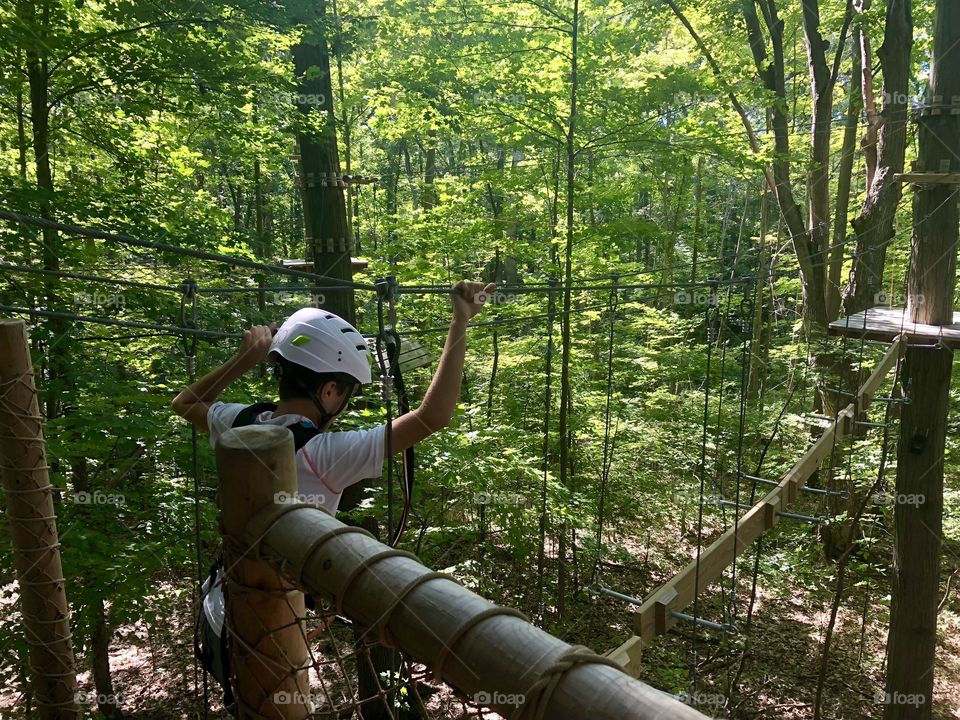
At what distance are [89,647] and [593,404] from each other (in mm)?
3957

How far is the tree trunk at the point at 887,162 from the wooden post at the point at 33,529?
13.1 feet

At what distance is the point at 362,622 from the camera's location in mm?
673

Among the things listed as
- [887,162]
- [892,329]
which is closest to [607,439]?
[892,329]

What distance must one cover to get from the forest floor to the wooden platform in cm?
180

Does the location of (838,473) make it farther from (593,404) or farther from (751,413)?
(593,404)

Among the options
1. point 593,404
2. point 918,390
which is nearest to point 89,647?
point 593,404

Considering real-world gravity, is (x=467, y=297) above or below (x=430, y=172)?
below

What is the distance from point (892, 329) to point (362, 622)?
→ 9.89 ft

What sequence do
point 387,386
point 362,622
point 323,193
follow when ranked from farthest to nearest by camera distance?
point 323,193 < point 387,386 < point 362,622

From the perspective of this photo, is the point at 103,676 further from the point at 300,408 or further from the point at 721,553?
the point at 721,553

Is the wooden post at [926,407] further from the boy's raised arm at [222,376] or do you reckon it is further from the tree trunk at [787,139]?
the boy's raised arm at [222,376]

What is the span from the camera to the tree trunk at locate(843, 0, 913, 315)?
406cm

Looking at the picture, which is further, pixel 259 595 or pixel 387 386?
pixel 387 386

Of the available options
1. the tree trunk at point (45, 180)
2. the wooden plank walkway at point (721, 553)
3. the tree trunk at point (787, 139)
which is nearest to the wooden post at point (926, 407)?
the wooden plank walkway at point (721, 553)
